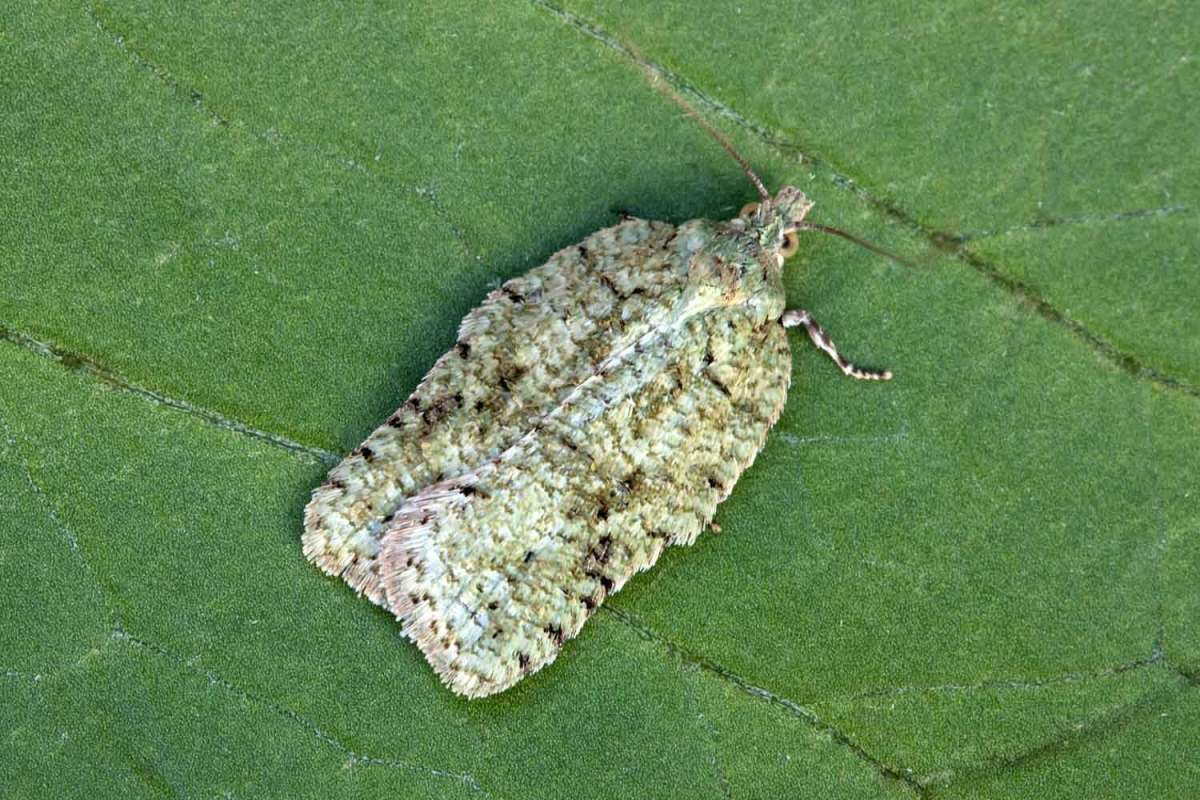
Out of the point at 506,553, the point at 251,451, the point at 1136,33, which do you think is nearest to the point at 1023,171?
the point at 1136,33

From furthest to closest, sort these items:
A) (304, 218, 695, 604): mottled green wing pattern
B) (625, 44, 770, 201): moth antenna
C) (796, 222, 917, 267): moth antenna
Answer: (625, 44, 770, 201): moth antenna → (796, 222, 917, 267): moth antenna → (304, 218, 695, 604): mottled green wing pattern

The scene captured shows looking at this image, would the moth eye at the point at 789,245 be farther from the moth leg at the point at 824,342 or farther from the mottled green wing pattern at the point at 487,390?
the mottled green wing pattern at the point at 487,390

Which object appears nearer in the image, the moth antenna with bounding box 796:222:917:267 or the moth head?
the moth head

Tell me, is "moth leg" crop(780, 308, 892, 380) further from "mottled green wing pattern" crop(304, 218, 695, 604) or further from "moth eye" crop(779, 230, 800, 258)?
"mottled green wing pattern" crop(304, 218, 695, 604)

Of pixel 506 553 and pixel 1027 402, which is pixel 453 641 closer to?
pixel 506 553

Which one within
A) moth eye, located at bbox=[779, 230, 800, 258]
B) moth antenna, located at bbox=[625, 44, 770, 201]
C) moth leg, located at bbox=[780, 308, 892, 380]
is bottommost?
moth leg, located at bbox=[780, 308, 892, 380]

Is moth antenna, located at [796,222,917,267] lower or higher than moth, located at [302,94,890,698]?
higher

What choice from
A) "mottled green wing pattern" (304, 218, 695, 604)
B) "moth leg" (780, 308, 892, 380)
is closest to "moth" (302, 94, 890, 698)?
"mottled green wing pattern" (304, 218, 695, 604)

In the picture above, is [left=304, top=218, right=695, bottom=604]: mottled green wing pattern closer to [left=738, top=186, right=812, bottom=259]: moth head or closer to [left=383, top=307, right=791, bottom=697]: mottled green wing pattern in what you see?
[left=383, top=307, right=791, bottom=697]: mottled green wing pattern

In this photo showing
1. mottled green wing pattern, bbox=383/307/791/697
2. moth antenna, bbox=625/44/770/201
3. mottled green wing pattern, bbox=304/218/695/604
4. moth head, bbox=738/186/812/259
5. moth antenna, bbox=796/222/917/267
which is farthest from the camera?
moth antenna, bbox=625/44/770/201
